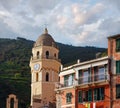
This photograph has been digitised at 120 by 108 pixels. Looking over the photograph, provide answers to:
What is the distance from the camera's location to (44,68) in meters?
83.0

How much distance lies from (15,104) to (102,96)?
33.8 m

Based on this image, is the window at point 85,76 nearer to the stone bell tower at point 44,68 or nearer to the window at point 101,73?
the window at point 101,73

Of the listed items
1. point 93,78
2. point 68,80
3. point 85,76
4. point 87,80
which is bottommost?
point 87,80

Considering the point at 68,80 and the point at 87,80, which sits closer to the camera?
the point at 87,80

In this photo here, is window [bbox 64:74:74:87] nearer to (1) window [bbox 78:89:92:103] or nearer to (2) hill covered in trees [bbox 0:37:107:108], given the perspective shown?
(1) window [bbox 78:89:92:103]

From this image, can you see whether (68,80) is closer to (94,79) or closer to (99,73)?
(94,79)

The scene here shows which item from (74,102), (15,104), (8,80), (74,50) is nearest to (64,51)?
(74,50)

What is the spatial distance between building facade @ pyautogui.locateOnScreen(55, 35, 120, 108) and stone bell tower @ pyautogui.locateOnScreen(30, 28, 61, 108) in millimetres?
20951

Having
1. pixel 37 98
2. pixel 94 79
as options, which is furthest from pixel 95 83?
pixel 37 98

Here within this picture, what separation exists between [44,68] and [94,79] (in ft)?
88.0

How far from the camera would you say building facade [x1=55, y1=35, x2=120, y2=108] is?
54.7 meters

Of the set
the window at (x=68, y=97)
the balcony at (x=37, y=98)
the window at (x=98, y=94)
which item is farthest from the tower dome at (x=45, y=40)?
the window at (x=98, y=94)

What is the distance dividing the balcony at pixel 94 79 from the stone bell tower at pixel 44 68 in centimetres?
2349

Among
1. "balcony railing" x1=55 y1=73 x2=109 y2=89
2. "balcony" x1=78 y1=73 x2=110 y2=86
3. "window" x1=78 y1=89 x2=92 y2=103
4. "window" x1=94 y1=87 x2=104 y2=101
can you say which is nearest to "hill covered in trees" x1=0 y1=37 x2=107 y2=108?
"balcony railing" x1=55 y1=73 x2=109 y2=89
